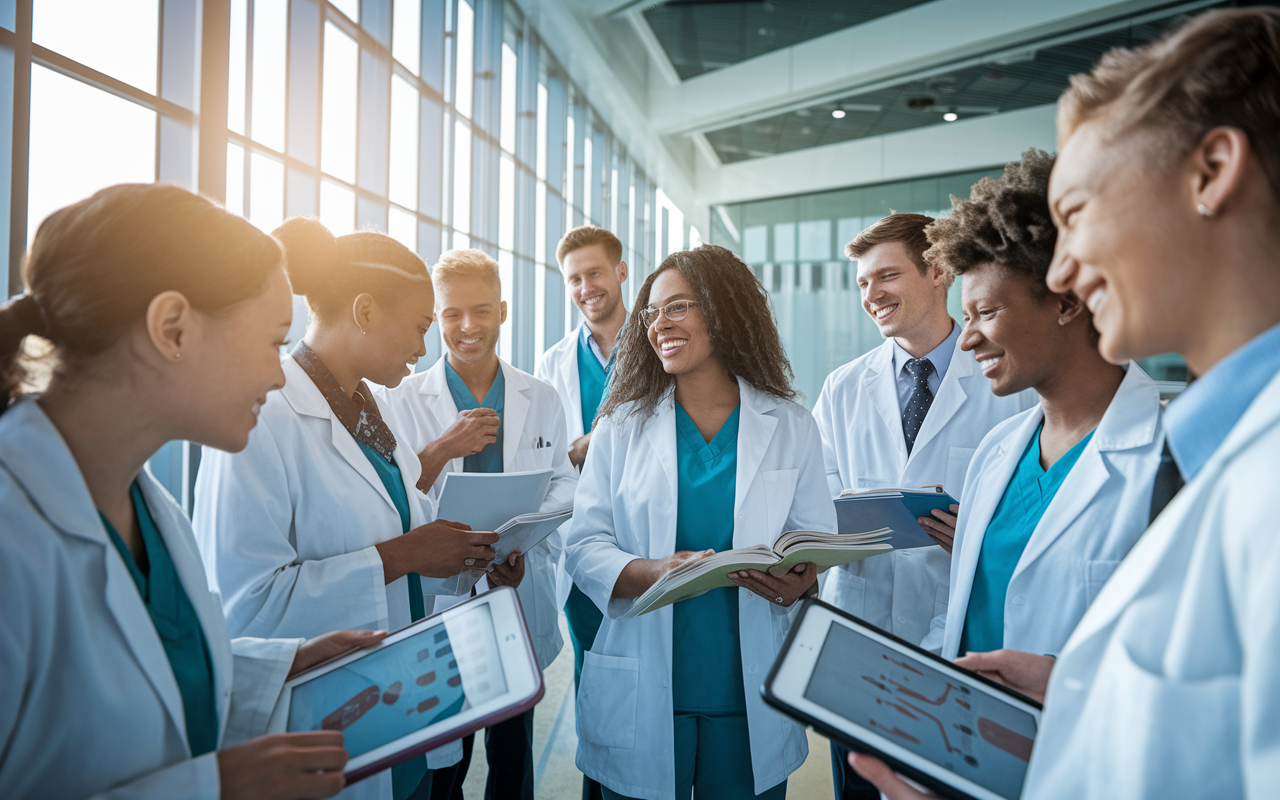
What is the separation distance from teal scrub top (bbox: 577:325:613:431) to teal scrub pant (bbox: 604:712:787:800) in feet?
6.00

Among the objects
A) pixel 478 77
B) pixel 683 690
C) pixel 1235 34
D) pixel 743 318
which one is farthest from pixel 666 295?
pixel 478 77

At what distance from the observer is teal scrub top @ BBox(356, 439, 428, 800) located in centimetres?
151

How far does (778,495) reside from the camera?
1705 millimetres

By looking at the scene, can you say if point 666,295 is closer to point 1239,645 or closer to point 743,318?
point 743,318

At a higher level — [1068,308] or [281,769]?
[1068,308]

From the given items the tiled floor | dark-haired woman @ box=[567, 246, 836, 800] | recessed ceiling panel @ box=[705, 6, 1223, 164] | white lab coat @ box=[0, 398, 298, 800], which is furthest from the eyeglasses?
recessed ceiling panel @ box=[705, 6, 1223, 164]

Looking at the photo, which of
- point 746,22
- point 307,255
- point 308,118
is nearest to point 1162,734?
point 307,255

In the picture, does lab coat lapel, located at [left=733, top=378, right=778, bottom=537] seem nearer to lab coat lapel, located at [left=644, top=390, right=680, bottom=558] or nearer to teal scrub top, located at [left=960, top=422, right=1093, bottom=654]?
lab coat lapel, located at [left=644, top=390, right=680, bottom=558]

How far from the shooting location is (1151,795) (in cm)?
58

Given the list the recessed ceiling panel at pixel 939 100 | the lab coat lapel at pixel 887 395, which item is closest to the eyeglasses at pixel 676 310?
the lab coat lapel at pixel 887 395

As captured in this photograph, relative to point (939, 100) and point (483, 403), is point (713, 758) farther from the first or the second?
point (939, 100)

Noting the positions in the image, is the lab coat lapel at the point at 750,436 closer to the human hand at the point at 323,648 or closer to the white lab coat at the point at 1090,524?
the white lab coat at the point at 1090,524

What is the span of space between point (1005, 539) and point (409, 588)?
1360 mm

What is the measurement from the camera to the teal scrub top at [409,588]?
1508mm
